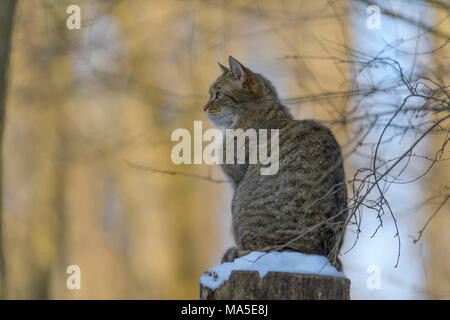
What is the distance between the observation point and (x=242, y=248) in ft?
12.2

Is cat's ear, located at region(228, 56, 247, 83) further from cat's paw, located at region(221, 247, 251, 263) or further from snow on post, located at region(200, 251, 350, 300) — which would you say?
snow on post, located at region(200, 251, 350, 300)

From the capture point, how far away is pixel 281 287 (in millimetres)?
2922

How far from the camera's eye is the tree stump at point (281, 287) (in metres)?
2.92

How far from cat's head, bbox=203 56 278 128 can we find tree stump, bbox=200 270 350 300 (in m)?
1.83

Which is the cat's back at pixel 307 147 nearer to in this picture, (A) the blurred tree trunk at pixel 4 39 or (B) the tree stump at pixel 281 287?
(B) the tree stump at pixel 281 287

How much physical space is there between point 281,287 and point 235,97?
2020 mm

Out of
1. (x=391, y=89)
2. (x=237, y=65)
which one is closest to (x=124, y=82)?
(x=237, y=65)

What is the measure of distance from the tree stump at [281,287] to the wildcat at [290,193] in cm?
25

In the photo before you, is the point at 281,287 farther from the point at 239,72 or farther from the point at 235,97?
the point at 239,72

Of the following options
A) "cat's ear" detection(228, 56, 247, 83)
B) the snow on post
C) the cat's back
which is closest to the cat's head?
"cat's ear" detection(228, 56, 247, 83)

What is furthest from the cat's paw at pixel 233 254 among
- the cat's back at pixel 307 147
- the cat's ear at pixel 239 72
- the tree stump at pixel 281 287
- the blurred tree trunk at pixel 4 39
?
the blurred tree trunk at pixel 4 39

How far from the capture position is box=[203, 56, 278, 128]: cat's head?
4.52 metres
